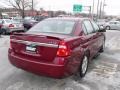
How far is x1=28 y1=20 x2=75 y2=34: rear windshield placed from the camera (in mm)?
5155

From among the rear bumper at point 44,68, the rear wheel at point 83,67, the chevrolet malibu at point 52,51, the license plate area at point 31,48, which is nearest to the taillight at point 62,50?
the chevrolet malibu at point 52,51

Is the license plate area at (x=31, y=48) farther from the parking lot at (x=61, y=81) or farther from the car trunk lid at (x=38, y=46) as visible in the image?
the parking lot at (x=61, y=81)

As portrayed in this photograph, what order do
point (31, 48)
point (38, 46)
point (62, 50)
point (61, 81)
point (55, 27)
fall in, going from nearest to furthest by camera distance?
point (62, 50), point (38, 46), point (31, 48), point (61, 81), point (55, 27)

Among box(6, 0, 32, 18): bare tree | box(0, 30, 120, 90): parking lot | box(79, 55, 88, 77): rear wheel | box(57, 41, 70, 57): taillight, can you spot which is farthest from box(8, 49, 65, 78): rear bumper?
box(6, 0, 32, 18): bare tree

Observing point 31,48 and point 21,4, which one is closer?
point 31,48

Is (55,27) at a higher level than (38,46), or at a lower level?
higher

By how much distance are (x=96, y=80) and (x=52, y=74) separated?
4.91ft

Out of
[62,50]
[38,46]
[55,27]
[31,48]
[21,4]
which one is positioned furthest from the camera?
[21,4]

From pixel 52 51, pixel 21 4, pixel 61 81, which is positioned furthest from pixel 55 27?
pixel 21 4

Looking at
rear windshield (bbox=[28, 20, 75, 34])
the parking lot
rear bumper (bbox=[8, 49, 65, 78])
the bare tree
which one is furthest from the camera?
the bare tree

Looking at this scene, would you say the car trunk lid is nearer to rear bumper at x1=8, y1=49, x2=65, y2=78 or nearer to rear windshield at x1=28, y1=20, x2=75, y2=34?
rear bumper at x1=8, y1=49, x2=65, y2=78

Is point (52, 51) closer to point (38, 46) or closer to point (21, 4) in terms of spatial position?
point (38, 46)

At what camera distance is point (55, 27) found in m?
5.35

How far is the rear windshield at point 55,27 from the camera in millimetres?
5155
